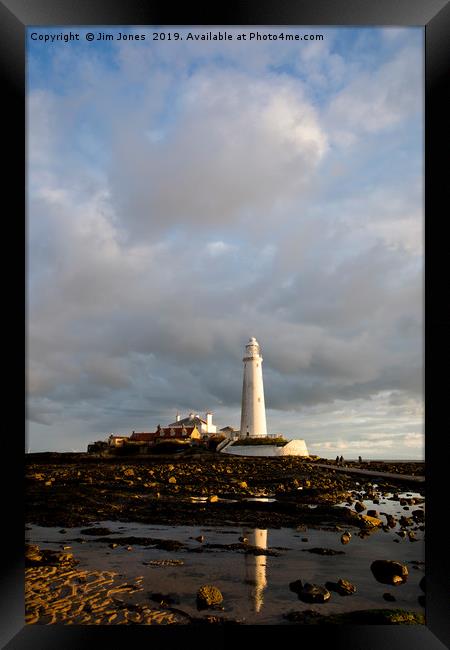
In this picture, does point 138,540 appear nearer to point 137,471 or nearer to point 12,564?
Answer: point 12,564

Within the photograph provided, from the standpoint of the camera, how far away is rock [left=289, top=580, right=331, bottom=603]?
4.32 metres

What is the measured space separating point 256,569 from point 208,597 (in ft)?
2.98

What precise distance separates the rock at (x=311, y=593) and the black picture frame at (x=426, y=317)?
18.3 inches

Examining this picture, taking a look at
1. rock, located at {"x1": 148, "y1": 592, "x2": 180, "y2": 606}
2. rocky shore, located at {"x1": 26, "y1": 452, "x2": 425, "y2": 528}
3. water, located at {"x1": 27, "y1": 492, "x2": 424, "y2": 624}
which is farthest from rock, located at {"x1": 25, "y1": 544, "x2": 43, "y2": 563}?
rock, located at {"x1": 148, "y1": 592, "x2": 180, "y2": 606}

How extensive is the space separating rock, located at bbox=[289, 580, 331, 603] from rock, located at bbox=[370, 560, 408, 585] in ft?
2.41

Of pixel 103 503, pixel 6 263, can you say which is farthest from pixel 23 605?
pixel 103 503

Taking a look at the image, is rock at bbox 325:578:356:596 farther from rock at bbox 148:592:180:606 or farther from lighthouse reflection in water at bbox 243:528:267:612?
rock at bbox 148:592:180:606

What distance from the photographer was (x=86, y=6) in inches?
151

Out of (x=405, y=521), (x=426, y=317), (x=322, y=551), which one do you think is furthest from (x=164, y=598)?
Answer: (x=405, y=521)

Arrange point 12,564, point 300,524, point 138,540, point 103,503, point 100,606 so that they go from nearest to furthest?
point 12,564 → point 100,606 → point 138,540 → point 300,524 → point 103,503

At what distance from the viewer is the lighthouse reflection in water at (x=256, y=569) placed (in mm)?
4488

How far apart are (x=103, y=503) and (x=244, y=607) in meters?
3.49

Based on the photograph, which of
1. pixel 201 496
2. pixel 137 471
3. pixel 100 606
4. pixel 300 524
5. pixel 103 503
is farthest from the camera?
pixel 137 471

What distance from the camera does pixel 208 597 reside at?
4309 mm
